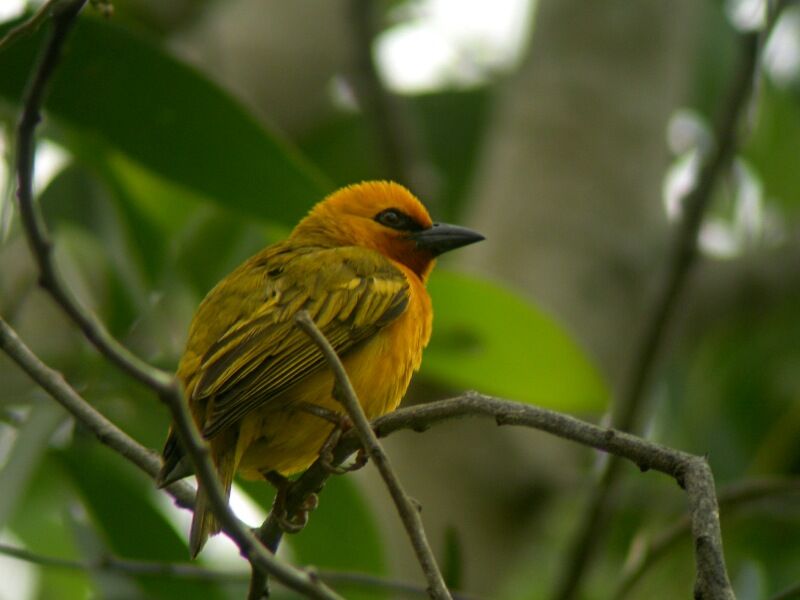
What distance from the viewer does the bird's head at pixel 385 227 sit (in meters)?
5.22

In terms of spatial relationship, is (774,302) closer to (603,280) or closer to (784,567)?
(603,280)

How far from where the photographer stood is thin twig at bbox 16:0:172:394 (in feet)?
6.45

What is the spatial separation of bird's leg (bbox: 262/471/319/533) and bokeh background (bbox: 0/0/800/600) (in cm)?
40

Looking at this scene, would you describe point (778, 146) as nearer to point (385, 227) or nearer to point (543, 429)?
point (385, 227)

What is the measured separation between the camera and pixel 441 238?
5234 millimetres

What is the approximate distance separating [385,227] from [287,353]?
161 cm

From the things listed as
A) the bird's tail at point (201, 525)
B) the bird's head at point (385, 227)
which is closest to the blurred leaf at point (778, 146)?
the bird's head at point (385, 227)

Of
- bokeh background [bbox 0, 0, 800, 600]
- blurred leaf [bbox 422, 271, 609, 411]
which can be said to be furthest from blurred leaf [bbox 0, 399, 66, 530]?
blurred leaf [bbox 422, 271, 609, 411]

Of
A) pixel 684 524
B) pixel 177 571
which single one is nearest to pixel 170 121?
pixel 177 571

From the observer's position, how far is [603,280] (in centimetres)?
735

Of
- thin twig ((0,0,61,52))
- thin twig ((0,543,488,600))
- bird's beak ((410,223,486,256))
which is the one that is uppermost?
thin twig ((0,0,61,52))

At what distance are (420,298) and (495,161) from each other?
3798mm

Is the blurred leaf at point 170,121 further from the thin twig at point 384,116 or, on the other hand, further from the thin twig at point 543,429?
the thin twig at point 384,116

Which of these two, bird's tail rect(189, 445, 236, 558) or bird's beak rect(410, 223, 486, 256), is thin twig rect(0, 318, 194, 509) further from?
bird's beak rect(410, 223, 486, 256)
